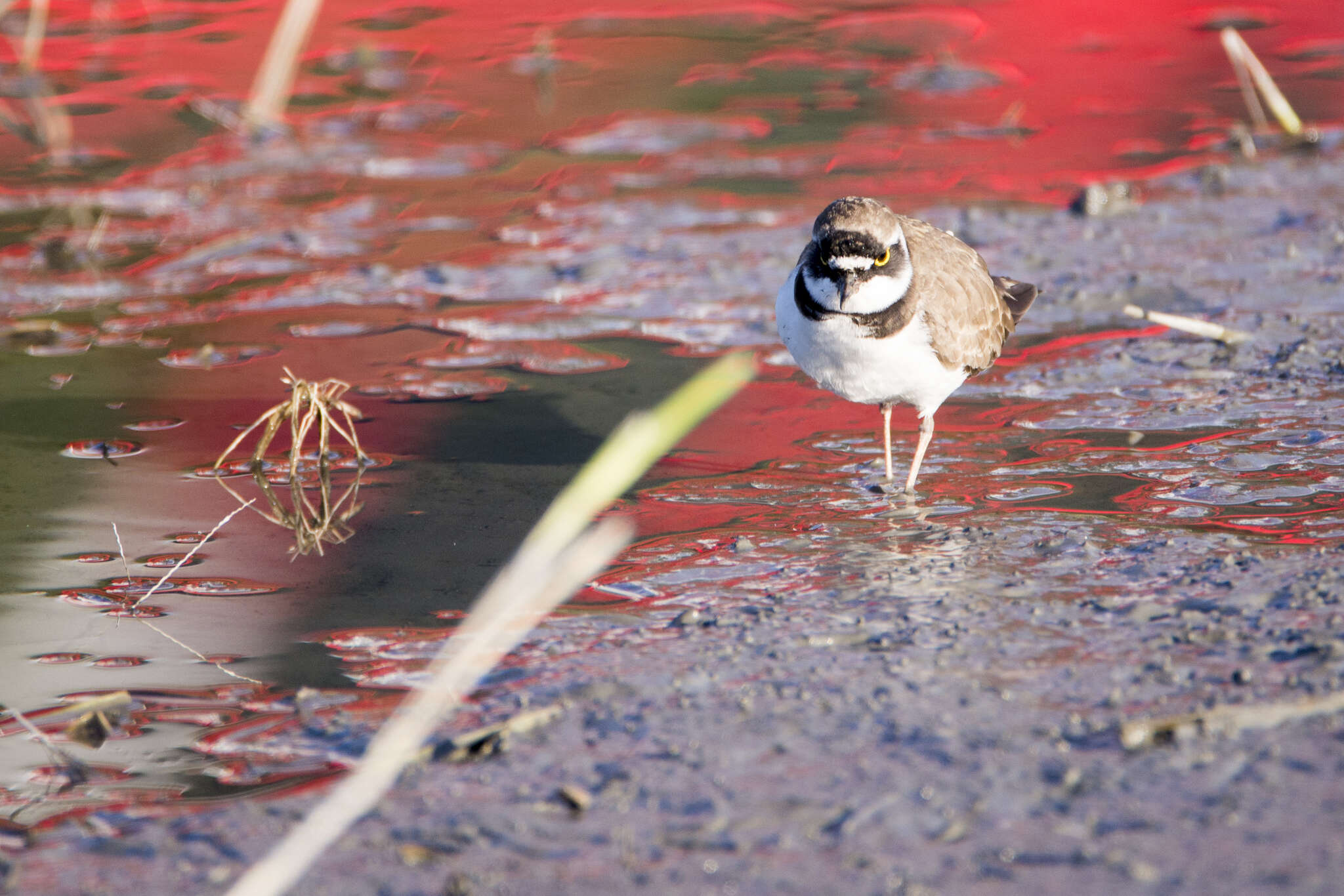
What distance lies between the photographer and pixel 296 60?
11312 millimetres

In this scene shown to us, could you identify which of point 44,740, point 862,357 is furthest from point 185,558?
point 862,357

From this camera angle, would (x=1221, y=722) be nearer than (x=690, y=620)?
Yes

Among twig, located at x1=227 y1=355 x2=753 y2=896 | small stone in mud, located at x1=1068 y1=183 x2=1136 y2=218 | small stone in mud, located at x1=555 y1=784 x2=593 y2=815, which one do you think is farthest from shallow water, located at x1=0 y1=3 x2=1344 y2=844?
small stone in mud, located at x1=555 y1=784 x2=593 y2=815

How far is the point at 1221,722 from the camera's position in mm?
2875

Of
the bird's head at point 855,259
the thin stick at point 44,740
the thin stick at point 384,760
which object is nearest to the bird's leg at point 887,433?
the bird's head at point 855,259

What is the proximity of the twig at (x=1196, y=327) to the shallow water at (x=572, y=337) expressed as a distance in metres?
0.09

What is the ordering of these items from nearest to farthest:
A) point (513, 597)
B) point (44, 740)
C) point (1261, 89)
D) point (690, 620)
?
point (513, 597) < point (44, 740) < point (690, 620) < point (1261, 89)

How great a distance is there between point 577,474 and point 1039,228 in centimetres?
364

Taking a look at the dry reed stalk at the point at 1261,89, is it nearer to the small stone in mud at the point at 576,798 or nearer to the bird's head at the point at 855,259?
the bird's head at the point at 855,259

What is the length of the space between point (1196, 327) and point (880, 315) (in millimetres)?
1778

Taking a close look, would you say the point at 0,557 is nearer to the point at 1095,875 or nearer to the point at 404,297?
the point at 404,297

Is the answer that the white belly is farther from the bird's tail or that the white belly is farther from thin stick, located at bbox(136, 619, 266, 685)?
thin stick, located at bbox(136, 619, 266, 685)

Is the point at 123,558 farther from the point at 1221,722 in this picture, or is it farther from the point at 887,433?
the point at 1221,722

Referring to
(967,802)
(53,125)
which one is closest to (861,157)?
(53,125)
